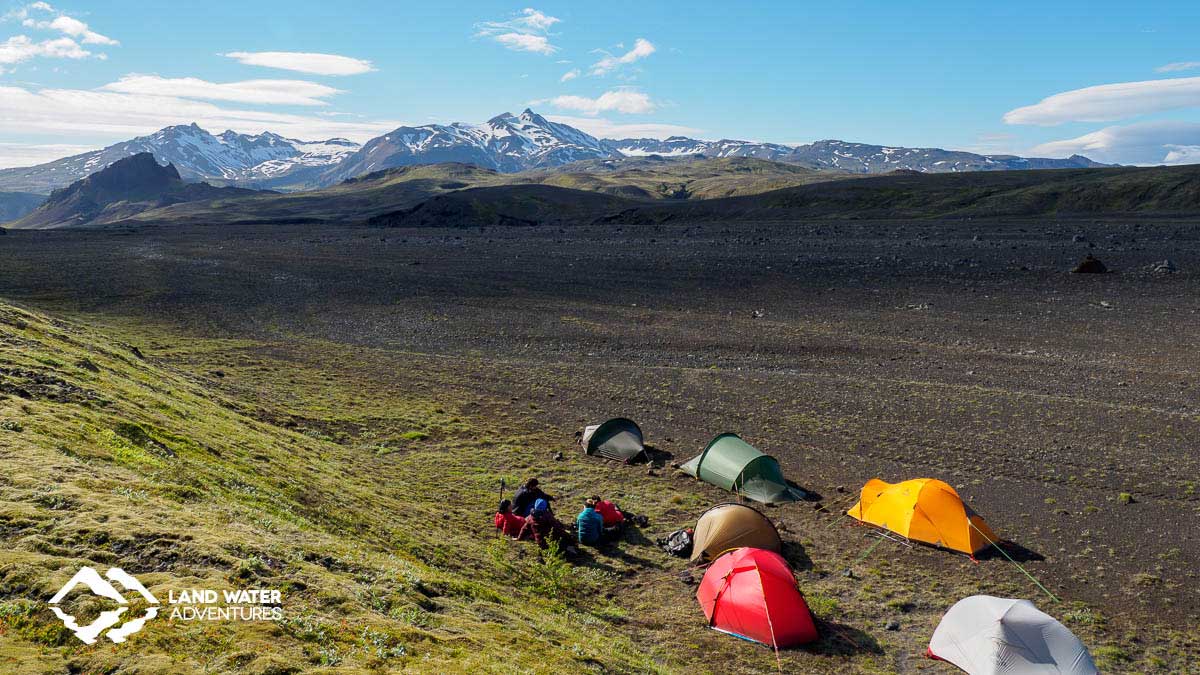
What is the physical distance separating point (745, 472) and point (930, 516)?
440 centimetres

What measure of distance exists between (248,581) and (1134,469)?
67.8 feet

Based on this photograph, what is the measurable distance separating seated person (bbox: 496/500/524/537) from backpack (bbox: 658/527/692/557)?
3.22 meters

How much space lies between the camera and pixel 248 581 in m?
8.39

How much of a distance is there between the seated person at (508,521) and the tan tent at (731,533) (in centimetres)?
389

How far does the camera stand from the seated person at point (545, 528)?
14.6 meters

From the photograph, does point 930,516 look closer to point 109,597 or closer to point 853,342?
point 109,597

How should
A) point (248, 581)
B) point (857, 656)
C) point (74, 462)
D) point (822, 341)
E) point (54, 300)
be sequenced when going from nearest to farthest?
point (248, 581) < point (74, 462) < point (857, 656) < point (822, 341) < point (54, 300)

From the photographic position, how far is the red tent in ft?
38.5

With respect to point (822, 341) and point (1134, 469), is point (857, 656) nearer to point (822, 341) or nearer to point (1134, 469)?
point (1134, 469)

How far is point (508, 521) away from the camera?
606 inches

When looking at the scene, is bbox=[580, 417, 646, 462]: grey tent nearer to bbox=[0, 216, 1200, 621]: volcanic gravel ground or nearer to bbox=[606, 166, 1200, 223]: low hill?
bbox=[0, 216, 1200, 621]: volcanic gravel ground

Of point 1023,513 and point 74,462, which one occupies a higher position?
point 74,462

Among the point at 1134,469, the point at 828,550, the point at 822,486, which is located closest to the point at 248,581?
the point at 828,550

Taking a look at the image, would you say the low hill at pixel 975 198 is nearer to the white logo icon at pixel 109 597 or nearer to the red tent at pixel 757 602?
the red tent at pixel 757 602
